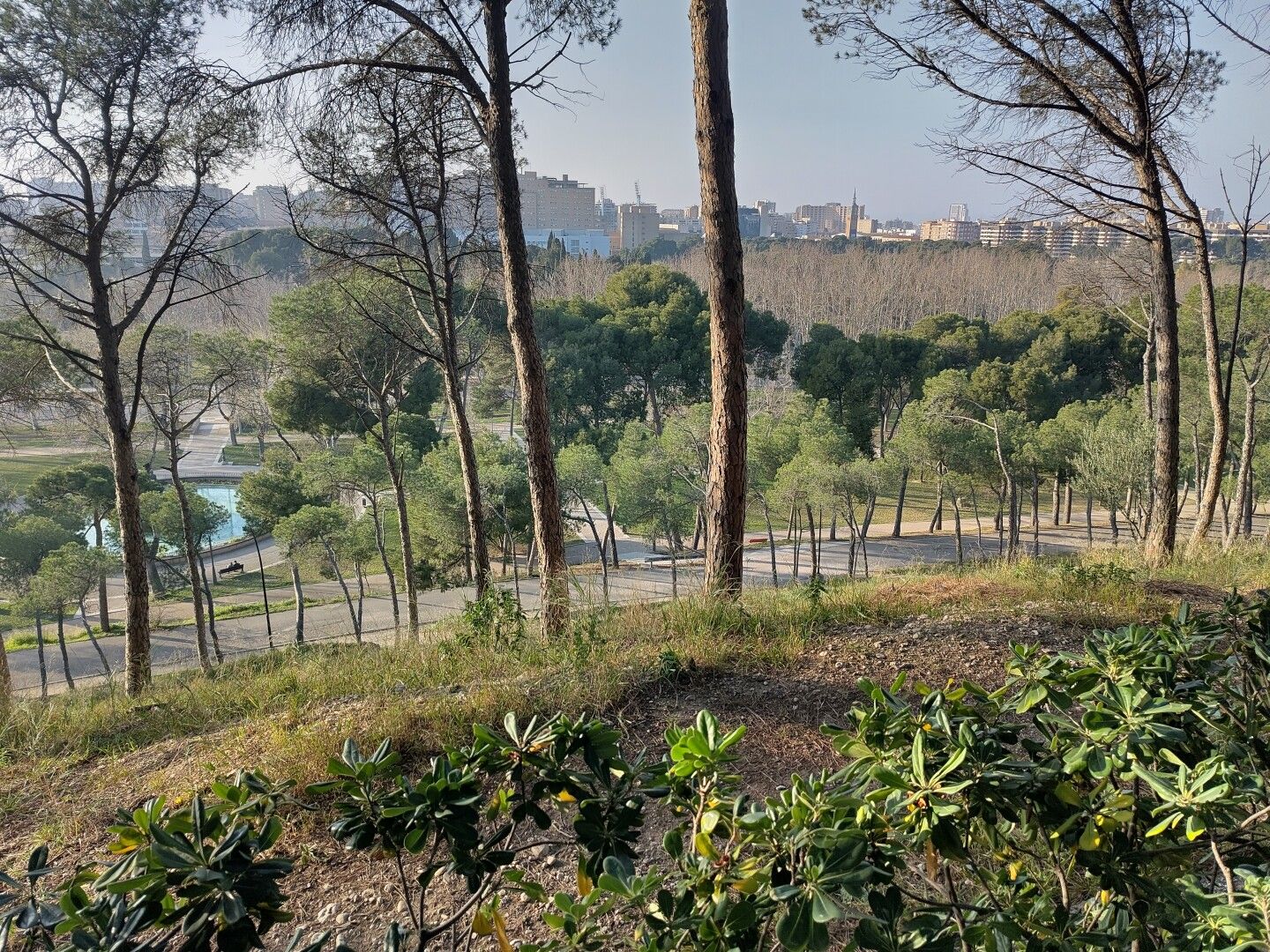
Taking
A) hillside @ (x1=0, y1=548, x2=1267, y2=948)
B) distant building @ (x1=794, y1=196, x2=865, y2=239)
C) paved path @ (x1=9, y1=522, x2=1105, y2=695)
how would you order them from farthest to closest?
1. distant building @ (x1=794, y1=196, x2=865, y2=239)
2. paved path @ (x1=9, y1=522, x2=1105, y2=695)
3. hillside @ (x1=0, y1=548, x2=1267, y2=948)

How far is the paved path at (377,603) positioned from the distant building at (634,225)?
83.9m

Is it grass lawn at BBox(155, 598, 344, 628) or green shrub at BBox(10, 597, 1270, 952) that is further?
grass lawn at BBox(155, 598, 344, 628)

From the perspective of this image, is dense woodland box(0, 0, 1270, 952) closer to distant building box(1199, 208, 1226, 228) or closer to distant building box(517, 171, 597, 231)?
distant building box(1199, 208, 1226, 228)

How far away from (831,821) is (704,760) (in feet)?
0.59

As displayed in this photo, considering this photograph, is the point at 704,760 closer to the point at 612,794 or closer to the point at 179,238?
the point at 612,794

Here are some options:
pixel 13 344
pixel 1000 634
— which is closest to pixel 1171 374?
pixel 1000 634

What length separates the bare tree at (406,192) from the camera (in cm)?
741

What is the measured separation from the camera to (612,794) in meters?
1.11

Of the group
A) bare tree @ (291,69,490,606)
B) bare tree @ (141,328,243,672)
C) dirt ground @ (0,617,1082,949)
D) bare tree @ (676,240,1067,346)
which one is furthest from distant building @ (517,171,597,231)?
dirt ground @ (0,617,1082,949)

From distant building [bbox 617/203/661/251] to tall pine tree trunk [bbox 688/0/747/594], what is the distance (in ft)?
329

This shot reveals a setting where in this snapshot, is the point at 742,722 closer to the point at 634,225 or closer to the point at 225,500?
the point at 225,500

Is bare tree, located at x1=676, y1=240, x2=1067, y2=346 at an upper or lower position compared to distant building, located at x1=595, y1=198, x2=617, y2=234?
lower

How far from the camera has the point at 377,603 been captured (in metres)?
21.8

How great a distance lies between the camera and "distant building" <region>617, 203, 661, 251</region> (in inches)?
4119
